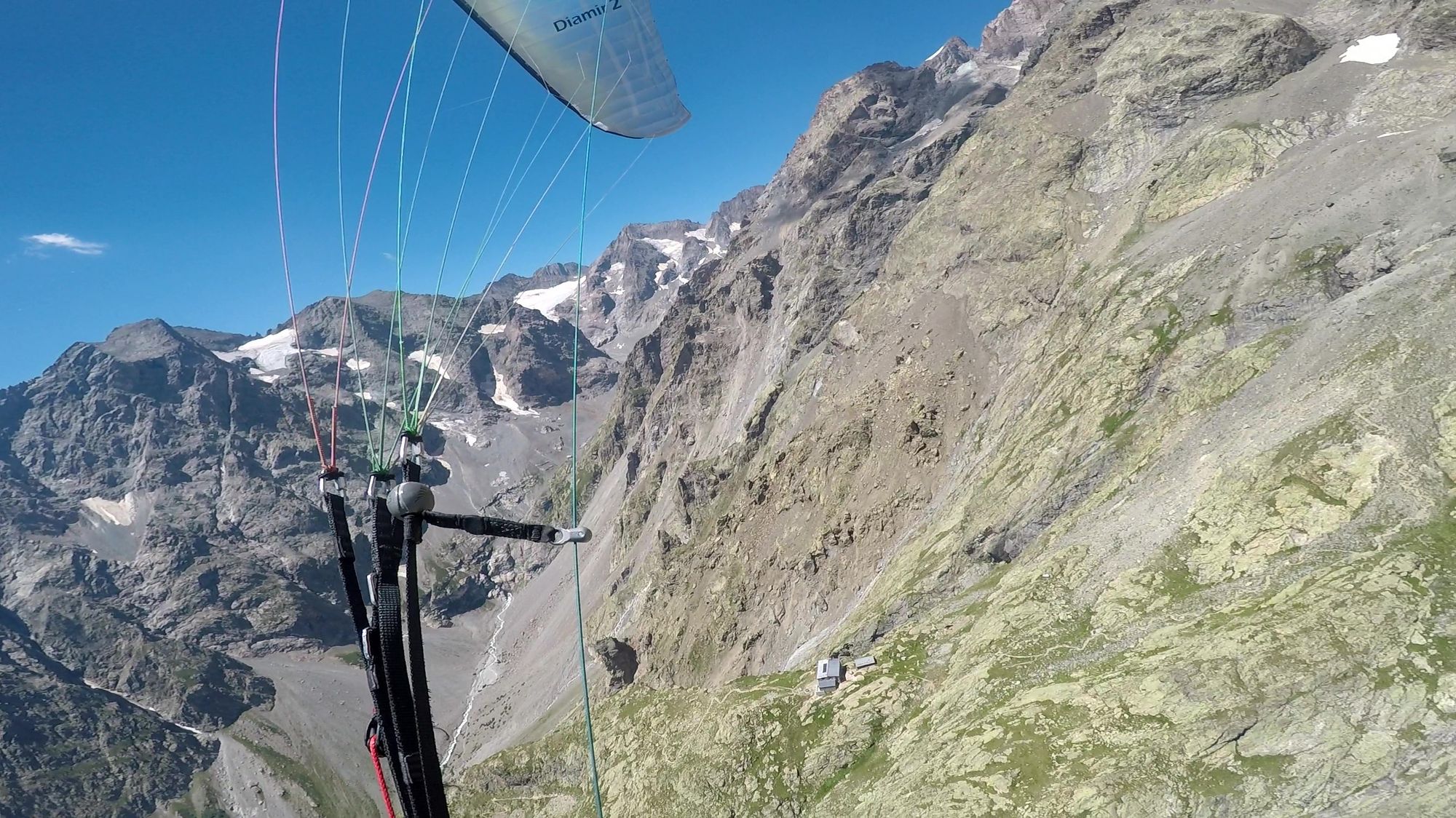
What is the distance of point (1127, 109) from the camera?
278 feet

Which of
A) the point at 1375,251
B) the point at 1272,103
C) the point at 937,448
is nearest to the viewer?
the point at 1375,251

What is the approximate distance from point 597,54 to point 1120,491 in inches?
1100

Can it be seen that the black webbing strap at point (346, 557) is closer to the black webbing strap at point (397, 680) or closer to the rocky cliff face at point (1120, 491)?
the black webbing strap at point (397, 680)

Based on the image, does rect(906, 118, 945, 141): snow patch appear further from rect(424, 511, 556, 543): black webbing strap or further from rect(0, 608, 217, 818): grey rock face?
rect(0, 608, 217, 818): grey rock face

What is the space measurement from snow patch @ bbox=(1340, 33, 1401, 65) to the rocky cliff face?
0.47 meters

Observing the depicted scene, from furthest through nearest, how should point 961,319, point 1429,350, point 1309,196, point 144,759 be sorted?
point 144,759 → point 961,319 → point 1309,196 → point 1429,350

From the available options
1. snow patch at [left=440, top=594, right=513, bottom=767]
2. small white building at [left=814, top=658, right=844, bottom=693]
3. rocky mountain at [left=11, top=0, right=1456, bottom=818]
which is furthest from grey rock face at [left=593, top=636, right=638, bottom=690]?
snow patch at [left=440, top=594, right=513, bottom=767]

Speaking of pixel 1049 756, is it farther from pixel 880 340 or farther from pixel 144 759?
pixel 144 759

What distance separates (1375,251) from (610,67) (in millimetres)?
39279

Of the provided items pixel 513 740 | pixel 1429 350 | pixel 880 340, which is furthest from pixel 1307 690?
pixel 513 740

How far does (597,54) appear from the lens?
20344 mm

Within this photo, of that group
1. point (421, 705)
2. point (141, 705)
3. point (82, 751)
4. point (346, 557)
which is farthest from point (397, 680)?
point (141, 705)

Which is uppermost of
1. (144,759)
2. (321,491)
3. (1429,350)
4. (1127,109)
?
(1127,109)

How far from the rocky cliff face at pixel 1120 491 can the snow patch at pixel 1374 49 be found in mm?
474
